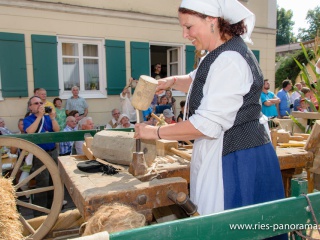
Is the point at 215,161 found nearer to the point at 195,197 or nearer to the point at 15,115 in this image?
the point at 195,197

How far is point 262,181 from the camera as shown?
1506mm

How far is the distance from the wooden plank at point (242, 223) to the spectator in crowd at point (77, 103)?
568cm

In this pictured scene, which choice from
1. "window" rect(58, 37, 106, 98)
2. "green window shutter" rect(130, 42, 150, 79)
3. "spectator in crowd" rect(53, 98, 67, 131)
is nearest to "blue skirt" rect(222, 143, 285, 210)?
"spectator in crowd" rect(53, 98, 67, 131)

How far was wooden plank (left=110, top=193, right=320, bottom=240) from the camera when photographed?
91 cm

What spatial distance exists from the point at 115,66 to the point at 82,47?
84cm

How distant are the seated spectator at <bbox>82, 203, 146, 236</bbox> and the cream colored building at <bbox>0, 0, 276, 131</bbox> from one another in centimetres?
571

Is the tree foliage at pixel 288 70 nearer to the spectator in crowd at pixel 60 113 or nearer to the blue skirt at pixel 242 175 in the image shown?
the spectator in crowd at pixel 60 113

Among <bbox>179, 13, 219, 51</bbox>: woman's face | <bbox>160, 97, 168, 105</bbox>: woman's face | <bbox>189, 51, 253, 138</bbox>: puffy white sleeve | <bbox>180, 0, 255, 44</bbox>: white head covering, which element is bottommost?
<bbox>160, 97, 168, 105</bbox>: woman's face

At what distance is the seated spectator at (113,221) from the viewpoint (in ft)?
3.49

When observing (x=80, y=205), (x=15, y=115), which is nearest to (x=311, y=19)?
(x=15, y=115)

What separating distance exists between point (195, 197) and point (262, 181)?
34cm

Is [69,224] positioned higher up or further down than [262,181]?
further down

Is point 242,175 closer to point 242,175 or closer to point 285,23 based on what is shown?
point 242,175

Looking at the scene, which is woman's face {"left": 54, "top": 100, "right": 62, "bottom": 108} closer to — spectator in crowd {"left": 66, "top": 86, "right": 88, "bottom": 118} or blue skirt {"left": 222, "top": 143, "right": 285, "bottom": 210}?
spectator in crowd {"left": 66, "top": 86, "right": 88, "bottom": 118}
